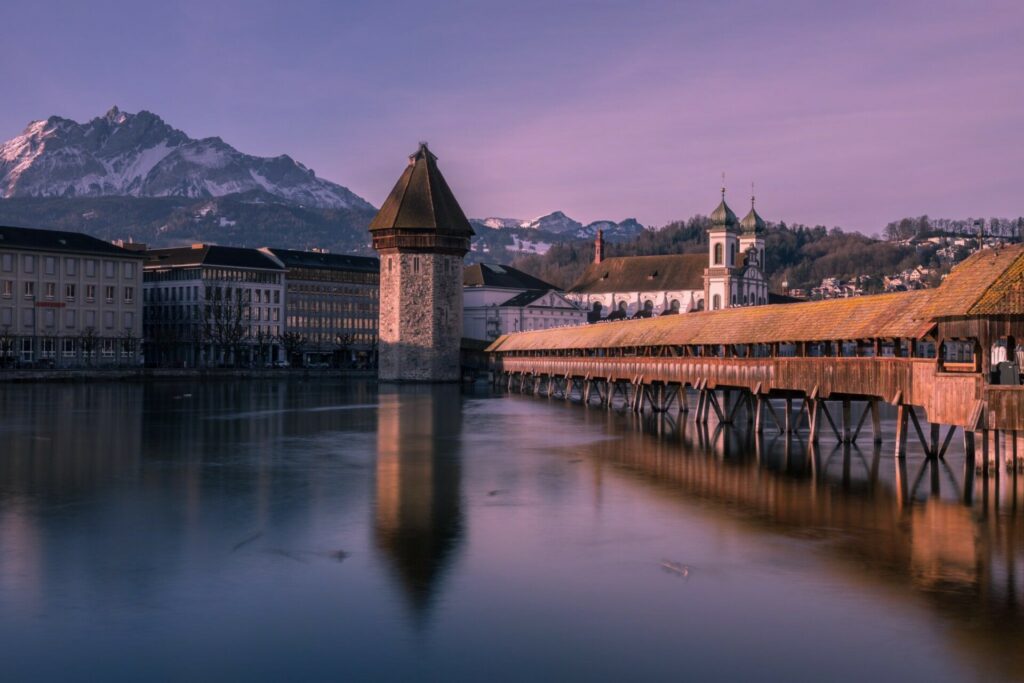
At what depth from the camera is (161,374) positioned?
10300cm

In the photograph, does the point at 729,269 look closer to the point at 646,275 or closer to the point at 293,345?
the point at 646,275

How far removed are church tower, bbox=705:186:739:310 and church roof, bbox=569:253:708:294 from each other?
250 inches

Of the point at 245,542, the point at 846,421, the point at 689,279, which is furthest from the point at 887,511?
the point at 689,279

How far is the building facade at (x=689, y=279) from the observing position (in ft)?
488

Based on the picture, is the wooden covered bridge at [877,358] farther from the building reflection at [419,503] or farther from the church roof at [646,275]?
the church roof at [646,275]

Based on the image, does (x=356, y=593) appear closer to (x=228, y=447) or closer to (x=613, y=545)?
(x=613, y=545)

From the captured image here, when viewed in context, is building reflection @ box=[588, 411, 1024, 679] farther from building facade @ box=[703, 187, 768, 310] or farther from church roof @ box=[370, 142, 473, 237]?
building facade @ box=[703, 187, 768, 310]

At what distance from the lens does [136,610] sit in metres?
16.1

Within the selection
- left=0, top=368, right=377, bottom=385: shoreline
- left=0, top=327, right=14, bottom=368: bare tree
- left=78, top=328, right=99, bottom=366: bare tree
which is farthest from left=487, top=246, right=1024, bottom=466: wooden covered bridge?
left=78, top=328, right=99, bottom=366: bare tree

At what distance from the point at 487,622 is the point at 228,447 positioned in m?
24.8

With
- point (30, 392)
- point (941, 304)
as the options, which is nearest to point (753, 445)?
point (941, 304)

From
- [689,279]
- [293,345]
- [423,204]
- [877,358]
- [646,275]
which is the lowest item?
[877,358]

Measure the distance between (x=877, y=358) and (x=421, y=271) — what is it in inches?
2894

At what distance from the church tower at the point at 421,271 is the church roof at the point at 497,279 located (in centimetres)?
4074
